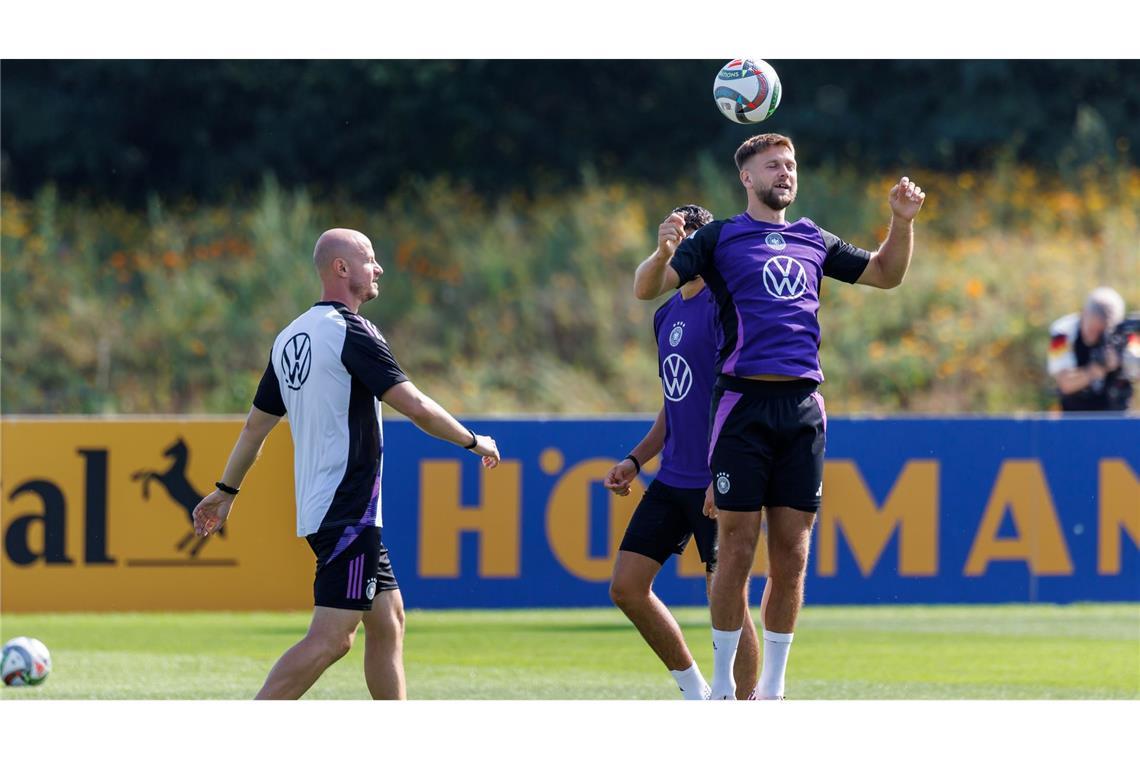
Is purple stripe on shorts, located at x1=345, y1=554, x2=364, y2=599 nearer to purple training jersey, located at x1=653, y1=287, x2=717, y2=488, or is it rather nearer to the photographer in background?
purple training jersey, located at x1=653, y1=287, x2=717, y2=488

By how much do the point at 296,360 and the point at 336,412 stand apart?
0.89 feet

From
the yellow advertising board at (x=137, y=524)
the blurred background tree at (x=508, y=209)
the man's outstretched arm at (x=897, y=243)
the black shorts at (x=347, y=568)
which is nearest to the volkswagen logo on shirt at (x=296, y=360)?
the black shorts at (x=347, y=568)

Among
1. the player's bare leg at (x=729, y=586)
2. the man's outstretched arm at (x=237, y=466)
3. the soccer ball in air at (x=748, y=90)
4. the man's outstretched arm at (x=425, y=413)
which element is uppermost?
the soccer ball in air at (x=748, y=90)

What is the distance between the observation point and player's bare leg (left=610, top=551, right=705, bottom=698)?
7.46 m

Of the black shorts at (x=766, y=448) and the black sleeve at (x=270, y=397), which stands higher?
the black sleeve at (x=270, y=397)

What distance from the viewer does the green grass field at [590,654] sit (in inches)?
349

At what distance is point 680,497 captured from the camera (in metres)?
7.54

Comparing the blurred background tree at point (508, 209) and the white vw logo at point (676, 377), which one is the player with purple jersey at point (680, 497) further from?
the blurred background tree at point (508, 209)

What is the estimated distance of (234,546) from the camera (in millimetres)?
13305

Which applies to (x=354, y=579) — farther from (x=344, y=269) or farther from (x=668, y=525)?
(x=668, y=525)

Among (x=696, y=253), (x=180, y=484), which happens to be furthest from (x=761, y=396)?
(x=180, y=484)

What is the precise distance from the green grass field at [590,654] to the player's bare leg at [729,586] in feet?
5.70

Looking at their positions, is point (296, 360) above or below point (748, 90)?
below

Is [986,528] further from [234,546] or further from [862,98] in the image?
[862,98]
